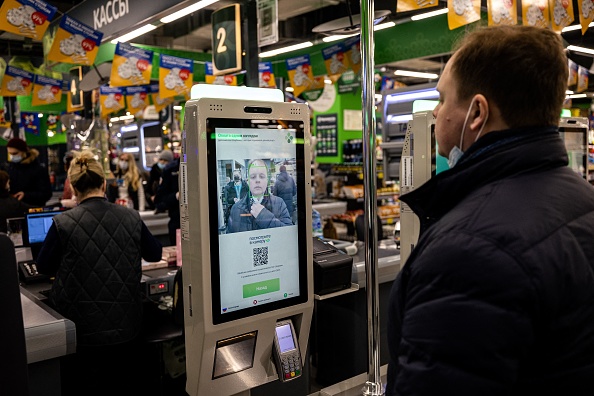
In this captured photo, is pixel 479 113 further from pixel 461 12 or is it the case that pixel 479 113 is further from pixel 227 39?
pixel 227 39

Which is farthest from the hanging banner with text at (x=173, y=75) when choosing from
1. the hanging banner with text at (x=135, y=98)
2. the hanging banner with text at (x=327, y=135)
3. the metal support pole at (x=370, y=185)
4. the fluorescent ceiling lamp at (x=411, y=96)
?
the hanging banner with text at (x=327, y=135)

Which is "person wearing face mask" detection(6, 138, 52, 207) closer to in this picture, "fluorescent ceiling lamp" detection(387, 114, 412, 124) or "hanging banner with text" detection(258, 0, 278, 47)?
"hanging banner with text" detection(258, 0, 278, 47)

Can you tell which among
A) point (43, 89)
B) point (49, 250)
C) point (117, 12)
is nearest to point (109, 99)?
point (43, 89)

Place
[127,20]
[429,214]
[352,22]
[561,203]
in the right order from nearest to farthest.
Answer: [561,203]
[429,214]
[352,22]
[127,20]

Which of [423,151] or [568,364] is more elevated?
[423,151]

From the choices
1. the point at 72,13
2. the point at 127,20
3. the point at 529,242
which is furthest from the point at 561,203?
the point at 72,13

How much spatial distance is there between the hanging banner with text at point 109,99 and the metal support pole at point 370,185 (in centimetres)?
917

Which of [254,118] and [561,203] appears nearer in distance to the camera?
[561,203]

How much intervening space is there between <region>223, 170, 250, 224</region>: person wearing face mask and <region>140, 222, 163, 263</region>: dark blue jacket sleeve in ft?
5.45

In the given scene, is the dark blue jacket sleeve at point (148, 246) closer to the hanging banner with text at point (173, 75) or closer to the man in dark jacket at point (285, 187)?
the man in dark jacket at point (285, 187)

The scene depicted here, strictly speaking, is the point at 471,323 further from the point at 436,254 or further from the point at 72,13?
the point at 72,13

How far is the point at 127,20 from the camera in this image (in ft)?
21.6

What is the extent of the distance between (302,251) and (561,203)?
137cm

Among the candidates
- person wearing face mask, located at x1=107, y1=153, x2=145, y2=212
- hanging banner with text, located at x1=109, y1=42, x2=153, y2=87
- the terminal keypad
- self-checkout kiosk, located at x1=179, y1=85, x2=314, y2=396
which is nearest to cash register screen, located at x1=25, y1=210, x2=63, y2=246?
self-checkout kiosk, located at x1=179, y1=85, x2=314, y2=396
